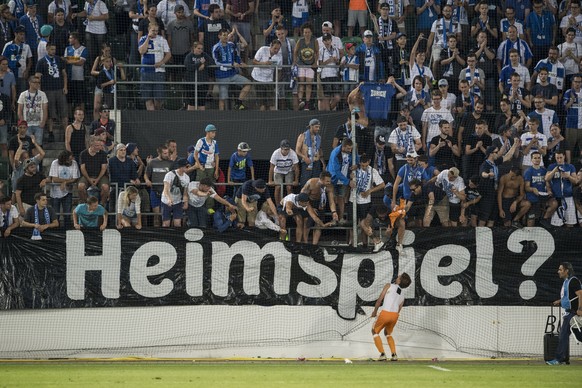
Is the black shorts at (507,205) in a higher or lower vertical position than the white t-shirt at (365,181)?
lower

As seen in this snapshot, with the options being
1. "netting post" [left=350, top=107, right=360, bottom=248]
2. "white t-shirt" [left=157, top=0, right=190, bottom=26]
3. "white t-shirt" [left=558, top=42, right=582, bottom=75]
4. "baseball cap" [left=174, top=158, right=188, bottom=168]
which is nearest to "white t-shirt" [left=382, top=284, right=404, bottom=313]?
"netting post" [left=350, top=107, right=360, bottom=248]

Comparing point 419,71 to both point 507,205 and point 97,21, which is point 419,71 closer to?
point 507,205

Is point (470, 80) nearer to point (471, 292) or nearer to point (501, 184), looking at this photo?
point (501, 184)

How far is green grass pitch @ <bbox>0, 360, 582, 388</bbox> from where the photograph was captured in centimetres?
1476

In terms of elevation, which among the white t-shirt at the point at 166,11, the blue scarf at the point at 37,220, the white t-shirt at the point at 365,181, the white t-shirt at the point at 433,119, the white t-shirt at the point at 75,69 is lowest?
the blue scarf at the point at 37,220

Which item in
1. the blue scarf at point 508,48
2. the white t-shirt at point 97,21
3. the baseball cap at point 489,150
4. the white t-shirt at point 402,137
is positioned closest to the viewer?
the baseball cap at point 489,150

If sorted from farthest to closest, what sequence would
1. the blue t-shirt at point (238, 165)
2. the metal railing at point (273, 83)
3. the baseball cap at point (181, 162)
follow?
the metal railing at point (273, 83) < the blue t-shirt at point (238, 165) < the baseball cap at point (181, 162)

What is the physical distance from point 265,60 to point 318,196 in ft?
14.8

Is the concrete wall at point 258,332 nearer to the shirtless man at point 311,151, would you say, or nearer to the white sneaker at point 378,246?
the white sneaker at point 378,246

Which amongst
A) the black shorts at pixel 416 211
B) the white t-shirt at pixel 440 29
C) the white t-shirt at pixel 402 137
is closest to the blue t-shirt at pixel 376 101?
the white t-shirt at pixel 402 137

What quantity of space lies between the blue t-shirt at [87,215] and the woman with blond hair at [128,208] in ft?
1.12

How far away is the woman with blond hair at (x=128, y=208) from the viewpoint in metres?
19.7

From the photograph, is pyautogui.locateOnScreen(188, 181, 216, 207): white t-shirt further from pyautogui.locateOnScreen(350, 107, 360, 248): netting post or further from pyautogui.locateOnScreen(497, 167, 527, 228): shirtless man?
pyautogui.locateOnScreen(497, 167, 527, 228): shirtless man

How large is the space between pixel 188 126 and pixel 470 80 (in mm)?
6484
